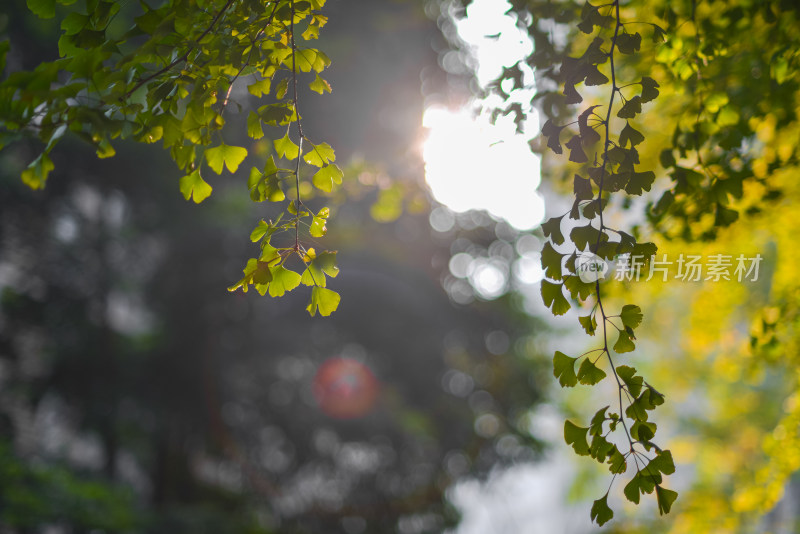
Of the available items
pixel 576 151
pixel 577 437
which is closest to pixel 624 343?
pixel 577 437

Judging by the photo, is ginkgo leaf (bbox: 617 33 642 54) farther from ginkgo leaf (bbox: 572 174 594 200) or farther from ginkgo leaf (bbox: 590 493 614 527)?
ginkgo leaf (bbox: 590 493 614 527)

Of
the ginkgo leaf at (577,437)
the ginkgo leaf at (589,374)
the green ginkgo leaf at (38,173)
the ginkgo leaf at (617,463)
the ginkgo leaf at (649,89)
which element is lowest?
the ginkgo leaf at (617,463)

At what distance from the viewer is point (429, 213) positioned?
3.75 meters

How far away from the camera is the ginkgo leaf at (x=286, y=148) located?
2.74 ft

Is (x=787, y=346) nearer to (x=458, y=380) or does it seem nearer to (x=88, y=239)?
(x=458, y=380)

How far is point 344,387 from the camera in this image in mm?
3754

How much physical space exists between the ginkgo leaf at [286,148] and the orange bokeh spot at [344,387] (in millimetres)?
3006

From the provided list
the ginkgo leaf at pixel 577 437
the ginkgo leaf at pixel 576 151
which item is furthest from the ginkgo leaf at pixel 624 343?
the ginkgo leaf at pixel 576 151

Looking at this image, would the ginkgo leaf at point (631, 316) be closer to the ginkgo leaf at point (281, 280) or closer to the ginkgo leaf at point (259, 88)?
the ginkgo leaf at point (281, 280)

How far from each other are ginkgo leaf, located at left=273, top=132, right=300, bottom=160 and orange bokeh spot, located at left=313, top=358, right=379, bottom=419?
301 cm

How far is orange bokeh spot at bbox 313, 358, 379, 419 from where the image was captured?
3676mm

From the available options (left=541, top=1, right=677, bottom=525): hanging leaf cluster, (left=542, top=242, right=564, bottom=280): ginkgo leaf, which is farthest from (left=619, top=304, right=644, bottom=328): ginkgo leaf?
(left=542, top=242, right=564, bottom=280): ginkgo leaf

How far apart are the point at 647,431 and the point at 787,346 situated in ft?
4.44

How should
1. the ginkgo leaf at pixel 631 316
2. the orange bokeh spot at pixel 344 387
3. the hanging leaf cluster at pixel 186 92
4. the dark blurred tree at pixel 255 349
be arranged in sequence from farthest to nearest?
1. the orange bokeh spot at pixel 344 387
2. the dark blurred tree at pixel 255 349
3. the ginkgo leaf at pixel 631 316
4. the hanging leaf cluster at pixel 186 92
